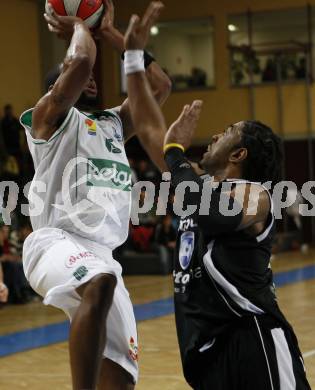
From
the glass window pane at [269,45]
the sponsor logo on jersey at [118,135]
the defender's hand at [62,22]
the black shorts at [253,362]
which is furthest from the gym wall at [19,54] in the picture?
the black shorts at [253,362]

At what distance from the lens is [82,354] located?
3.97 meters

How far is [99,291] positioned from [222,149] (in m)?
0.91

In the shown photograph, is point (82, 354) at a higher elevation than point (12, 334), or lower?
higher

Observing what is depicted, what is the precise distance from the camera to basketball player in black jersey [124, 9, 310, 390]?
3.41 m

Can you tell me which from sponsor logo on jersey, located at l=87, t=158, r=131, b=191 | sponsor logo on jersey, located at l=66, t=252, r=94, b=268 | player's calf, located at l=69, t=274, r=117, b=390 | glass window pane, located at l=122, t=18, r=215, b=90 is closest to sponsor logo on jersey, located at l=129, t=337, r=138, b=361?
player's calf, located at l=69, t=274, r=117, b=390

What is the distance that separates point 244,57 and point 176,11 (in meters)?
2.23

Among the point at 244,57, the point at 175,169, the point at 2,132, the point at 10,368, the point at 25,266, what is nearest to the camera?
the point at 175,169

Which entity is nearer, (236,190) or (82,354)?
(236,190)

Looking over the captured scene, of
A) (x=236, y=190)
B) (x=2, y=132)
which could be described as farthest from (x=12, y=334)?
(x=2, y=132)

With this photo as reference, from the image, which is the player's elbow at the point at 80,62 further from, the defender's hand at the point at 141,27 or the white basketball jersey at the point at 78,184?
the defender's hand at the point at 141,27

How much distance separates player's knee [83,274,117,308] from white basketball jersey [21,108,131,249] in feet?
1.36

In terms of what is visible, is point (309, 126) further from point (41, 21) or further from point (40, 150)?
point (40, 150)

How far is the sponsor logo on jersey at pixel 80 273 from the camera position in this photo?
13.3ft

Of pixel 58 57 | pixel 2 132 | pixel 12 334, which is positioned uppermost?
pixel 58 57
